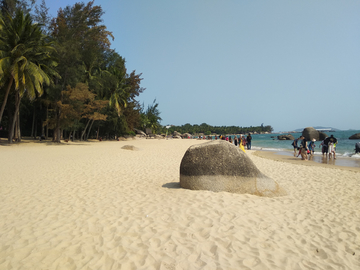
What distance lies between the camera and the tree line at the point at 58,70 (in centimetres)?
1895

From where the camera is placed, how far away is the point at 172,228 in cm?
411

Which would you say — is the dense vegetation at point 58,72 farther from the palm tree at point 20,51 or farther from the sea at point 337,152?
the sea at point 337,152

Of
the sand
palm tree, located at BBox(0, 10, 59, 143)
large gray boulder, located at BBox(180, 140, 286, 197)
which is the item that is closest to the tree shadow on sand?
the sand

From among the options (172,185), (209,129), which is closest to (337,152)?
(172,185)

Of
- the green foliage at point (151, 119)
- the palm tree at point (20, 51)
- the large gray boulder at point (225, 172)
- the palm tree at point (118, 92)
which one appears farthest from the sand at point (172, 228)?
the green foliage at point (151, 119)

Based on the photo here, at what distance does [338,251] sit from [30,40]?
24.4m

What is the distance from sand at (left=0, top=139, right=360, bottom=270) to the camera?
320cm

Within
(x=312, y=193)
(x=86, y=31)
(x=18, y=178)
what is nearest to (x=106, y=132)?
(x=86, y=31)

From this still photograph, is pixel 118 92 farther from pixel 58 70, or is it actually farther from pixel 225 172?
pixel 225 172

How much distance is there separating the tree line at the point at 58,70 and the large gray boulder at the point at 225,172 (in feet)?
59.9

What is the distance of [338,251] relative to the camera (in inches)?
140

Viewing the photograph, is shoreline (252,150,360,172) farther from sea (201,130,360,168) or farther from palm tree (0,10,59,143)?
palm tree (0,10,59,143)

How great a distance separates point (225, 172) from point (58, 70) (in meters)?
24.1

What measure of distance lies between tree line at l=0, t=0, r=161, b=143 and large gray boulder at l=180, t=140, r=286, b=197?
18247 millimetres
